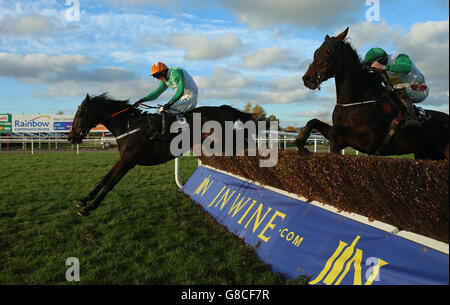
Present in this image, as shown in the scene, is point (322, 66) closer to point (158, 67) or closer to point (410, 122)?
point (410, 122)

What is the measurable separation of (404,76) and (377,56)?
420mm

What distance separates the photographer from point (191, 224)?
5.09 metres

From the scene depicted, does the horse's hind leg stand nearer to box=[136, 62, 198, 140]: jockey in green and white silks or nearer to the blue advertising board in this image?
box=[136, 62, 198, 140]: jockey in green and white silks

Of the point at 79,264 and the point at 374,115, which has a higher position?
the point at 374,115

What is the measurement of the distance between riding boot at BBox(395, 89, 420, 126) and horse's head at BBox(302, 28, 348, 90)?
0.85 m

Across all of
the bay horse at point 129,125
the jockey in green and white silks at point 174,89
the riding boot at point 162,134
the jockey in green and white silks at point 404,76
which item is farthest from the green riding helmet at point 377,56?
the riding boot at point 162,134

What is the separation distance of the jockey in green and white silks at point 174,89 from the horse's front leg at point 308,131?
217cm

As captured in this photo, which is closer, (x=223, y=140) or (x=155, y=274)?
(x=155, y=274)

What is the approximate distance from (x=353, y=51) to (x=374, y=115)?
1029mm

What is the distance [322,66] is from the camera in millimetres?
4004

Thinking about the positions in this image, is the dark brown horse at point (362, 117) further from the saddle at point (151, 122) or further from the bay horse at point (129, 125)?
the saddle at point (151, 122)

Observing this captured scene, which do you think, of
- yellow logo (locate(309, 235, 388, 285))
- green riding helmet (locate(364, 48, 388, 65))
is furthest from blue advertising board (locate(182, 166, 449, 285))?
green riding helmet (locate(364, 48, 388, 65))
